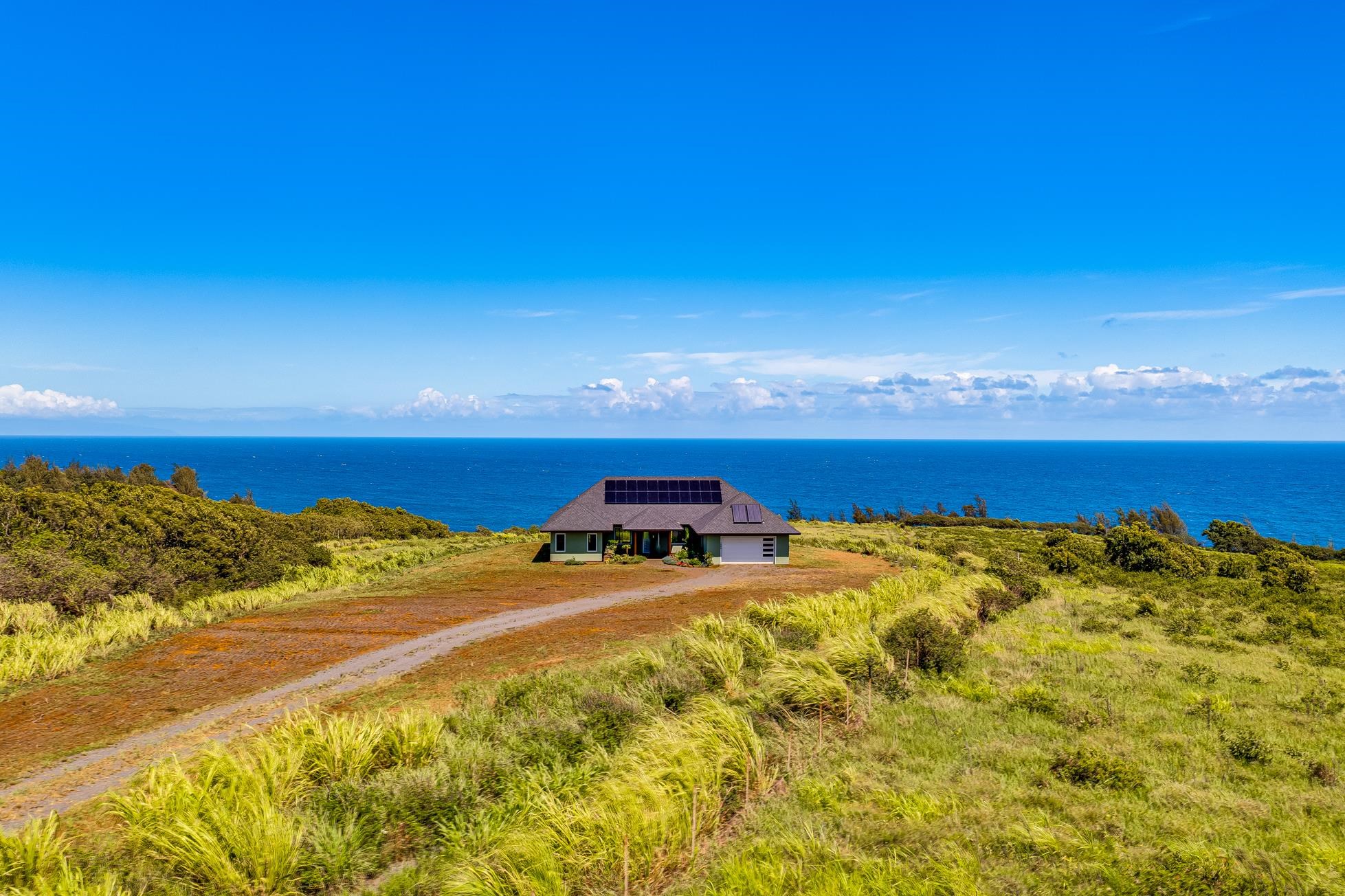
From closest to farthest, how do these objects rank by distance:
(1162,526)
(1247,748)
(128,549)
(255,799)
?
(255,799) → (1247,748) → (128,549) → (1162,526)

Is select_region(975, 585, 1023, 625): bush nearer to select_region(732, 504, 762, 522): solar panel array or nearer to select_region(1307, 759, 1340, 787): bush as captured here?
select_region(1307, 759, 1340, 787): bush

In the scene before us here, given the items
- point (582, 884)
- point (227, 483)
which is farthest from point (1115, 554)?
point (227, 483)

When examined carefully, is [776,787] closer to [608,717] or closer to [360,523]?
[608,717]

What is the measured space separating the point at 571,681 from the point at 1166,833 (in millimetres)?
10764

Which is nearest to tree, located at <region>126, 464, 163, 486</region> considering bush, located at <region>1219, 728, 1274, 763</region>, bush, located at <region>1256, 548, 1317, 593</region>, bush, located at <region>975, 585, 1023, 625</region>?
bush, located at <region>975, 585, 1023, 625</region>

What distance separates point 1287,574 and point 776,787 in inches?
1334

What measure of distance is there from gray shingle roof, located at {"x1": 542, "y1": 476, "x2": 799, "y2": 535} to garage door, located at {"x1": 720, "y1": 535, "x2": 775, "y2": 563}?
1.54 ft

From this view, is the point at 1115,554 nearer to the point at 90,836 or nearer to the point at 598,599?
the point at 598,599

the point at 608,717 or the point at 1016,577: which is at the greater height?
the point at 608,717

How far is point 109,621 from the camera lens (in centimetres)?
1983

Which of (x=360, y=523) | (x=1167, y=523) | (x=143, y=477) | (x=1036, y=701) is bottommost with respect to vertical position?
(x=1167, y=523)

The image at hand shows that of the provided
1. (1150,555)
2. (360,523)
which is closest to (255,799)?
(1150,555)

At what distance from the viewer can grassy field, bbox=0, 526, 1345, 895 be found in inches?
294

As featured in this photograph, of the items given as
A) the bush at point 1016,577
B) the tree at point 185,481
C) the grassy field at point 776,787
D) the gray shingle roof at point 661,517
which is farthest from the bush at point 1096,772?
the tree at point 185,481
